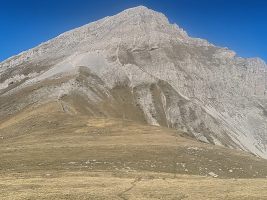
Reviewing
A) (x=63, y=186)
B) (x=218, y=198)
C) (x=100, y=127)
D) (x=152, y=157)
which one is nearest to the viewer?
(x=218, y=198)

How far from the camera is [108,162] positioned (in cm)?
9069

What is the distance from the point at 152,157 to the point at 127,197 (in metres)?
52.2

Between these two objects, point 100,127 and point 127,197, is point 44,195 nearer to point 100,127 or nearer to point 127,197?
point 127,197

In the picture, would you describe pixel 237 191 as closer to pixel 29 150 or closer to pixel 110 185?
pixel 110 185

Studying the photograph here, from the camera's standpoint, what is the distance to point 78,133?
137 m

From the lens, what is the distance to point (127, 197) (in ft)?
152

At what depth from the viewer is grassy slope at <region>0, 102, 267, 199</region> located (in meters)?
50.3

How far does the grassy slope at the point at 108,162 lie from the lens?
5031cm

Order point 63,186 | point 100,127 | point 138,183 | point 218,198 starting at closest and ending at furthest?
1. point 218,198
2. point 63,186
3. point 138,183
4. point 100,127

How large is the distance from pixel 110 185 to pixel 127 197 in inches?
379

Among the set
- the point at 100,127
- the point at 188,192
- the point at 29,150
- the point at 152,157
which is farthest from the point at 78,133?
the point at 188,192

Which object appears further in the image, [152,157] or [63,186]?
[152,157]

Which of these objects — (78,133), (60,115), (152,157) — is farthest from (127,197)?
(60,115)

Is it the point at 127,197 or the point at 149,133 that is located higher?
the point at 149,133
